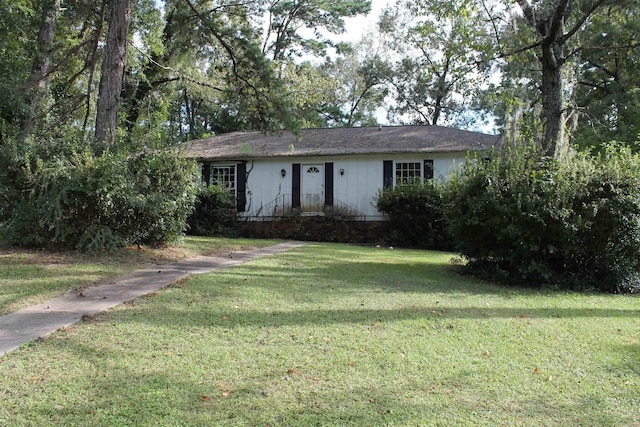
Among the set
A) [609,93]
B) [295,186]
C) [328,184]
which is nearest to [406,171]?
[328,184]

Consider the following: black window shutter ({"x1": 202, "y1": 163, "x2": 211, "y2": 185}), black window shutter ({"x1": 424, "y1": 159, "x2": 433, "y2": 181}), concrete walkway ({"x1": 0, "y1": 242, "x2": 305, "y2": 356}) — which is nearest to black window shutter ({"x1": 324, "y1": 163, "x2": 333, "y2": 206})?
black window shutter ({"x1": 424, "y1": 159, "x2": 433, "y2": 181})

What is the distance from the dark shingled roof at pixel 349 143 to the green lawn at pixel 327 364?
36.6 ft

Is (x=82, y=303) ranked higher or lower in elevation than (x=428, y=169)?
lower

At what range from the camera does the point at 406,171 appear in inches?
685

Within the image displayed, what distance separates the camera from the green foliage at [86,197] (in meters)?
8.57

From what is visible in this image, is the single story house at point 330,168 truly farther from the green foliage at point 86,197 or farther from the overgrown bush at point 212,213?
the green foliage at point 86,197

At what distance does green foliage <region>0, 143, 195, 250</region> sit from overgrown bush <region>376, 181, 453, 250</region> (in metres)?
8.33

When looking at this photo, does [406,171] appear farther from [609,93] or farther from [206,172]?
[609,93]

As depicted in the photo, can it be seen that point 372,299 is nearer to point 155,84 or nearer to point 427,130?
point 427,130

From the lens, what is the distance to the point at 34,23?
15.8 m

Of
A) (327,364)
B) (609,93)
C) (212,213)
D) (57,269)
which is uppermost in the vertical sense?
(609,93)

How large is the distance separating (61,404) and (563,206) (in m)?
8.04

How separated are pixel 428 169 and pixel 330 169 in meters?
3.74

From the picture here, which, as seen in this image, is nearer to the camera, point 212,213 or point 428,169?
point 428,169
